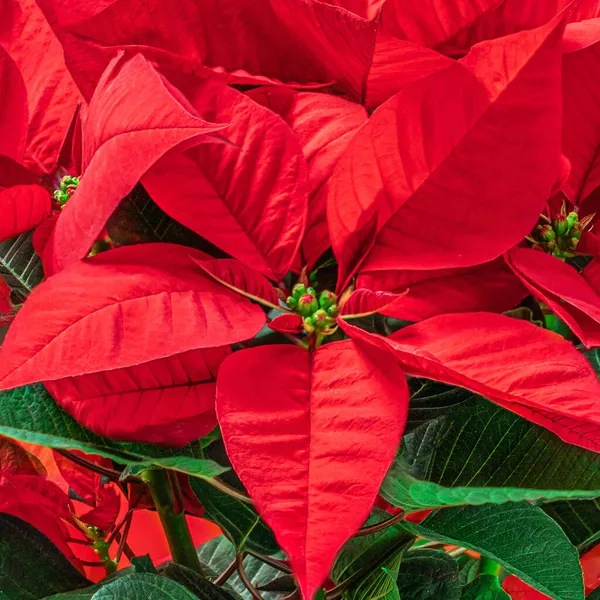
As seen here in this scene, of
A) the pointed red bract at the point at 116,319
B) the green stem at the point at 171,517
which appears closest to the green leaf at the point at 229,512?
the green stem at the point at 171,517

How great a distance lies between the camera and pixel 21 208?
0.86 feet

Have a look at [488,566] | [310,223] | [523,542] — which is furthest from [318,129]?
[488,566]

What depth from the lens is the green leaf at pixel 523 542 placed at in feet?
0.90

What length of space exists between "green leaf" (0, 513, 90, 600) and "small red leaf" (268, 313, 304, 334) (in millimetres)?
161

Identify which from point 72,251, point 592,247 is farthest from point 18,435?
point 592,247

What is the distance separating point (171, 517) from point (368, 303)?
6.1 inches

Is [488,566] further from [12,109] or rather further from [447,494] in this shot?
[12,109]

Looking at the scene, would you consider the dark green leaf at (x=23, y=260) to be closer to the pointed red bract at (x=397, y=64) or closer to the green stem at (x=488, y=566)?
the pointed red bract at (x=397, y=64)

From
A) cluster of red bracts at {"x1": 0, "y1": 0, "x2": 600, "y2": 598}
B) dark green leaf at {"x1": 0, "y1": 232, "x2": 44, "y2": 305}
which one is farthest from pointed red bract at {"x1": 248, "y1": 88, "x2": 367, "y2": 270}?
dark green leaf at {"x1": 0, "y1": 232, "x2": 44, "y2": 305}

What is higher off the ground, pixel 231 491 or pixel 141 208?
pixel 141 208

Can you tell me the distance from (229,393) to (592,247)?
14 cm

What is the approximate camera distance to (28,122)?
0.30 metres

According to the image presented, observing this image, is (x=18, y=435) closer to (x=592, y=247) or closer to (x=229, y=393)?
(x=229, y=393)

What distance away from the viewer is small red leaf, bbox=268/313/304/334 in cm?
25
